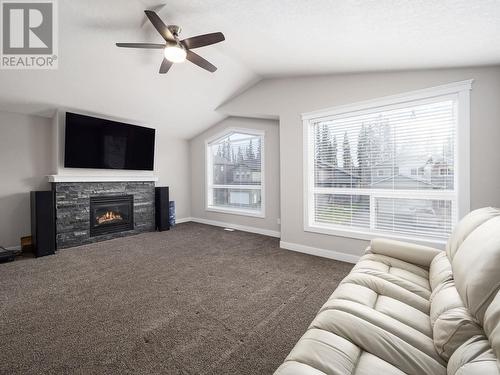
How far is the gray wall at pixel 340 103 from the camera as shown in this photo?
7.83 ft

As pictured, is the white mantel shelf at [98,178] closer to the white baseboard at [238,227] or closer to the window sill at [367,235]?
the white baseboard at [238,227]

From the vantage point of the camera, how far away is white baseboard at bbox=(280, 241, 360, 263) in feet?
10.7

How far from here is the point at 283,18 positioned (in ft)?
6.97

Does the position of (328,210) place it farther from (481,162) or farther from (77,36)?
(77,36)

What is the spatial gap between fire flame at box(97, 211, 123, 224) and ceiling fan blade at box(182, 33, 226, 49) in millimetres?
3516

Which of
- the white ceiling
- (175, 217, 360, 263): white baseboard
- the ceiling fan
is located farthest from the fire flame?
the ceiling fan

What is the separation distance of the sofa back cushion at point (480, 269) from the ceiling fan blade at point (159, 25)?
2766 millimetres

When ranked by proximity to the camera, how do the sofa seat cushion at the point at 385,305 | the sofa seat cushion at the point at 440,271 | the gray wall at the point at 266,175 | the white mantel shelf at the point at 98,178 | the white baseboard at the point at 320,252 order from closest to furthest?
the sofa seat cushion at the point at 385,305 → the sofa seat cushion at the point at 440,271 → the white baseboard at the point at 320,252 → the white mantel shelf at the point at 98,178 → the gray wall at the point at 266,175

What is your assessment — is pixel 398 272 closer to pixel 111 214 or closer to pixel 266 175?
pixel 266 175

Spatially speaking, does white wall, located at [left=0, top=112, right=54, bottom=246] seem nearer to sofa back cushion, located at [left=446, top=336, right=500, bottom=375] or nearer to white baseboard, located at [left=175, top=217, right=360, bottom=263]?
white baseboard, located at [left=175, top=217, right=360, bottom=263]

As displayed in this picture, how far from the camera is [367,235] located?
314 cm

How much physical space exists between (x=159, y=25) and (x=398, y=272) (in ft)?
9.61

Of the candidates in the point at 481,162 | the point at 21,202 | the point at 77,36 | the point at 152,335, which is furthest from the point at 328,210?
the point at 21,202

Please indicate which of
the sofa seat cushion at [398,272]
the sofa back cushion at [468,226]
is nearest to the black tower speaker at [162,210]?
the sofa seat cushion at [398,272]
